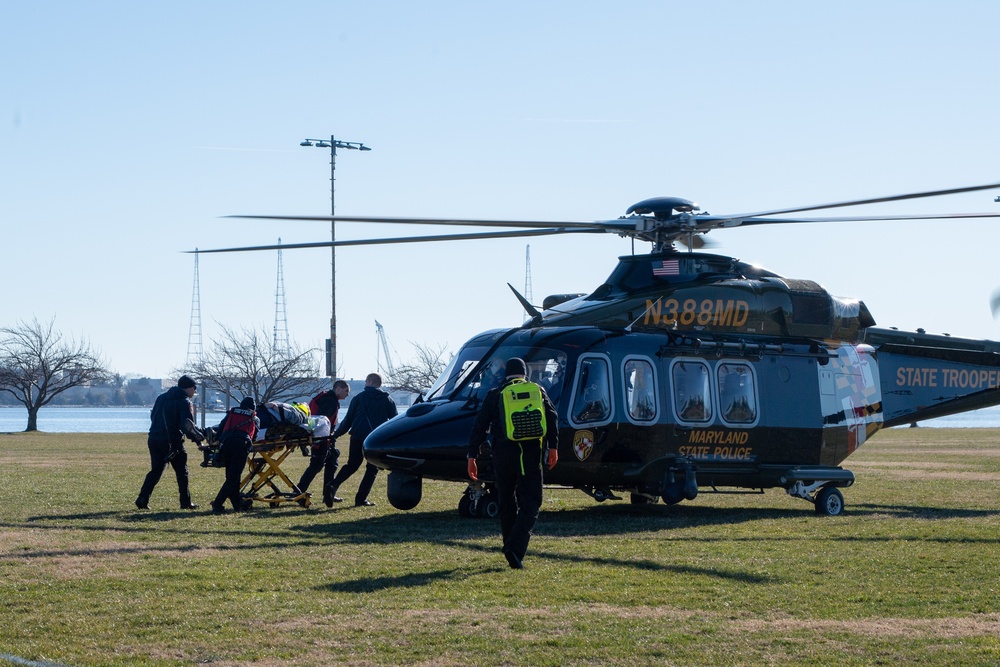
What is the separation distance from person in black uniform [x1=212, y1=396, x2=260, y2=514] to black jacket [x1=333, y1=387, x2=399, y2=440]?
1300 millimetres

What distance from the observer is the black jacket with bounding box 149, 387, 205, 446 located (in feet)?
50.8

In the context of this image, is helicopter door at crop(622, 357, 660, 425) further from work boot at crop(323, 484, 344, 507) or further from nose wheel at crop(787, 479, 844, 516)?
work boot at crop(323, 484, 344, 507)

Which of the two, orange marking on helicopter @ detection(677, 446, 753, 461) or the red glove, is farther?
orange marking on helicopter @ detection(677, 446, 753, 461)

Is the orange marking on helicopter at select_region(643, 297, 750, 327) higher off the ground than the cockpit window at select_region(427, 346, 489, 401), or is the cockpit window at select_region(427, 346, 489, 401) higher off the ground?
the orange marking on helicopter at select_region(643, 297, 750, 327)

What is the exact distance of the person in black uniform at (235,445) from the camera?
1512 centimetres

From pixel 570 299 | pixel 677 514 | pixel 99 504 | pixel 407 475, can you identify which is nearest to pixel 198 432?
pixel 99 504

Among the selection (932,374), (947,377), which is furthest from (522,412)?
(947,377)

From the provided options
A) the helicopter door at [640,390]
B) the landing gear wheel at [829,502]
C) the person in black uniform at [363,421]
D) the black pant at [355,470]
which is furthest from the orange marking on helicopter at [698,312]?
the black pant at [355,470]

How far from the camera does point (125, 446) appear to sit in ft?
130

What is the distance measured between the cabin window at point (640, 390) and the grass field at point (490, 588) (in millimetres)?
1301

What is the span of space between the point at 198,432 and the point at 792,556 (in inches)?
319

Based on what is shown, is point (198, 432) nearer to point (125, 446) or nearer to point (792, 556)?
point (792, 556)

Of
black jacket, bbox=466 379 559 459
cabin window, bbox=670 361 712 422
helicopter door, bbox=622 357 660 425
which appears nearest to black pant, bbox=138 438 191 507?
helicopter door, bbox=622 357 660 425

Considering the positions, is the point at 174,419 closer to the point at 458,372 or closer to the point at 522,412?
the point at 458,372
